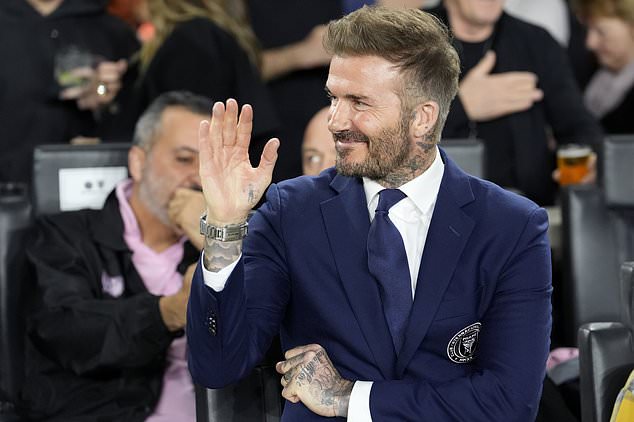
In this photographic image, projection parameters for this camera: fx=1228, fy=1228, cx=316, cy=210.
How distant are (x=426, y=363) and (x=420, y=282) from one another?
6.1 inches

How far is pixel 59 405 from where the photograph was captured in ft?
9.89

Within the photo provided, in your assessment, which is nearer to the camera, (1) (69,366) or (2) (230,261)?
(2) (230,261)

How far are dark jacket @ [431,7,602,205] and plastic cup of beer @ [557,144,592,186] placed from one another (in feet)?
0.56

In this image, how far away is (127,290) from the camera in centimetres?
319

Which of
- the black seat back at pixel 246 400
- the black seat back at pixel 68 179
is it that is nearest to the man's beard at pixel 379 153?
the black seat back at pixel 246 400

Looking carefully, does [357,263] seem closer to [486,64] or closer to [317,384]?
[317,384]

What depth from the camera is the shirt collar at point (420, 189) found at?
2373 mm

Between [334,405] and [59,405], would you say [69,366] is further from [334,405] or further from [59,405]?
[334,405]

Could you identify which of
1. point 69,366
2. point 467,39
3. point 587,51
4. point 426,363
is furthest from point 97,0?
point 426,363

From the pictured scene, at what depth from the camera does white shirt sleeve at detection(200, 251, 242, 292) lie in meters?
2.17

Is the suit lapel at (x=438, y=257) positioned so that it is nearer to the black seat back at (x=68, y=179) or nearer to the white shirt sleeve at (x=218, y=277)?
the white shirt sleeve at (x=218, y=277)

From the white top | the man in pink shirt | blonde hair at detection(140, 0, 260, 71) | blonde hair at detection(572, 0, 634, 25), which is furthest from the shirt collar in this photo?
the white top

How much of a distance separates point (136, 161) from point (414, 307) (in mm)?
1353

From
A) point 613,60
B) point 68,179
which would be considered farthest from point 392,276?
point 613,60
